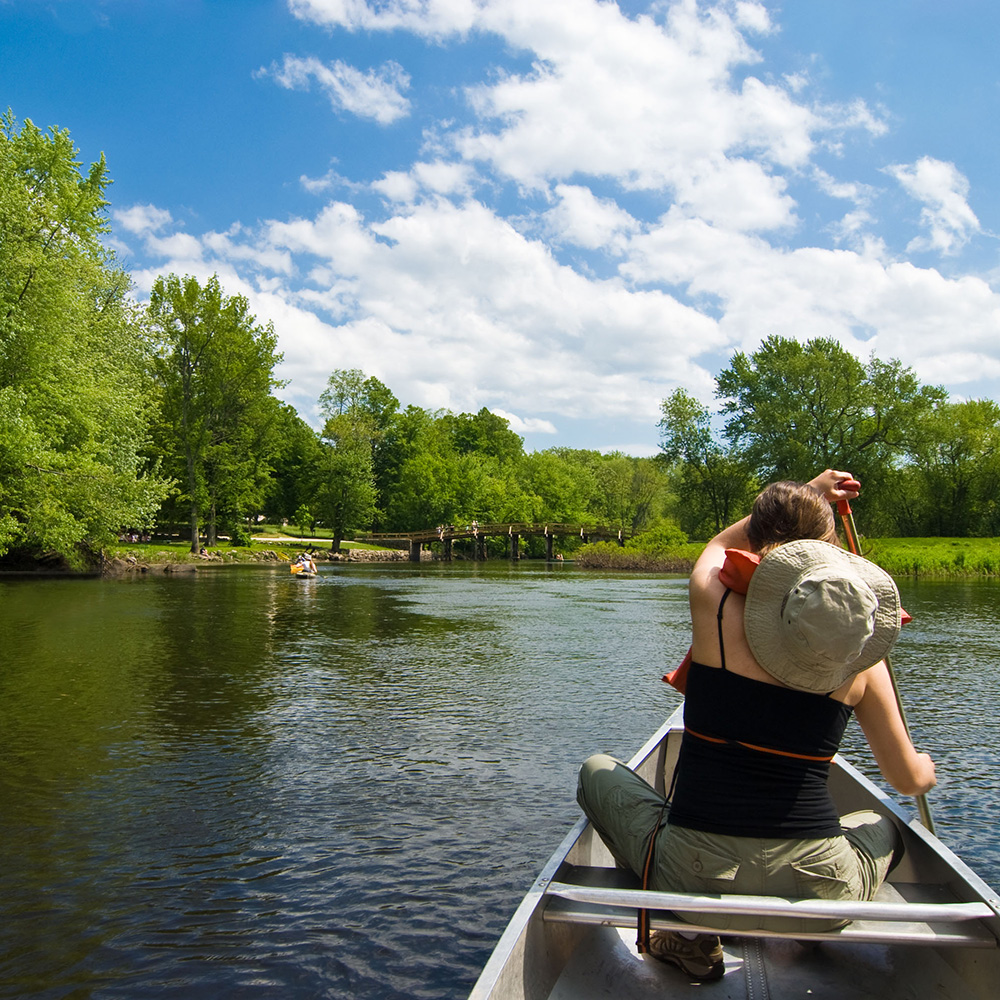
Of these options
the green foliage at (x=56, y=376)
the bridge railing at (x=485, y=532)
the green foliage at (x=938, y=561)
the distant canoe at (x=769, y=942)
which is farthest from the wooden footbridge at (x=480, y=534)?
the distant canoe at (x=769, y=942)

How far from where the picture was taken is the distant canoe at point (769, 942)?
265 cm

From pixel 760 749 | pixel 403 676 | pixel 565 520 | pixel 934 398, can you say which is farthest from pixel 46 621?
pixel 565 520

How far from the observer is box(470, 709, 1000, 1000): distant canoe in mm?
2650

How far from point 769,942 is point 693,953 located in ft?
1.65

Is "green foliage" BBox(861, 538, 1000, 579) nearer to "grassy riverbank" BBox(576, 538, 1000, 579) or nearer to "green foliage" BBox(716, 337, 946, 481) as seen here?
"grassy riverbank" BBox(576, 538, 1000, 579)

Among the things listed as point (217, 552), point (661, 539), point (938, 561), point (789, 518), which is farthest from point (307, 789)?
point (661, 539)

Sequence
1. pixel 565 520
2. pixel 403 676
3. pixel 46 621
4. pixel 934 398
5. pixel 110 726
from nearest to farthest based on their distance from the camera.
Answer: pixel 110 726, pixel 403 676, pixel 46 621, pixel 934 398, pixel 565 520

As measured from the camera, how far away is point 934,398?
52.9m

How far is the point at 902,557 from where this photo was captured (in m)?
42.5

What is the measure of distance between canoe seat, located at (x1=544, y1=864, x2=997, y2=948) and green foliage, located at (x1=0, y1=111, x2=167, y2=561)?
76.2 feet

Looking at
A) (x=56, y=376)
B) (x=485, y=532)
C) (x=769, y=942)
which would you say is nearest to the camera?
(x=769, y=942)

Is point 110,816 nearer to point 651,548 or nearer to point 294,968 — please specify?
point 294,968

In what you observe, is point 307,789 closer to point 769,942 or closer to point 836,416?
point 769,942

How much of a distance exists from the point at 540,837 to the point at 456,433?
99.7 m
